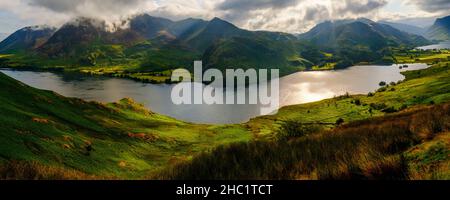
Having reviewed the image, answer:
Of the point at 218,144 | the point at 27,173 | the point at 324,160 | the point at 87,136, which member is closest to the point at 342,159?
the point at 324,160

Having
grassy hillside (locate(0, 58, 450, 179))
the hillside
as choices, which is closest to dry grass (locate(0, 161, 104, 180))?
grassy hillside (locate(0, 58, 450, 179))

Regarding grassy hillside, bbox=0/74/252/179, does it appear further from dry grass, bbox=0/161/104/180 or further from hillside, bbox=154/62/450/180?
dry grass, bbox=0/161/104/180

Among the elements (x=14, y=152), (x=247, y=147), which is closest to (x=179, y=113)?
(x=14, y=152)

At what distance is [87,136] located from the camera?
Answer: 61062 millimetres

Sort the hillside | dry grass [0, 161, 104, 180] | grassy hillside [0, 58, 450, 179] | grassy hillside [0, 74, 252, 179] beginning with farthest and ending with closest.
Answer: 1. grassy hillside [0, 74, 252, 179]
2. grassy hillside [0, 58, 450, 179]
3. dry grass [0, 161, 104, 180]
4. the hillside

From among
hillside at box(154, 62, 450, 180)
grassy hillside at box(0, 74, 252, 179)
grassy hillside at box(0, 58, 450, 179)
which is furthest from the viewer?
grassy hillside at box(0, 74, 252, 179)

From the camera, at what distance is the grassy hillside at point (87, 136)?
43.4 metres

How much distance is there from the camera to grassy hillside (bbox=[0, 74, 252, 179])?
143 feet

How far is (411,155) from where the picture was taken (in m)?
12.7

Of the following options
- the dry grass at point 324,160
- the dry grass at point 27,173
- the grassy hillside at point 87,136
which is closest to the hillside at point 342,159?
the dry grass at point 324,160

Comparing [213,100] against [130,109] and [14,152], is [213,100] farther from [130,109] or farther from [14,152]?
[14,152]

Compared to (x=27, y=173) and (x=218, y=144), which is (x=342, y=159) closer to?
(x=27, y=173)

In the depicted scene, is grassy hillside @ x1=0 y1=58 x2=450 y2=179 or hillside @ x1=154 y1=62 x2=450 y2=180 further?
grassy hillside @ x1=0 y1=58 x2=450 y2=179
